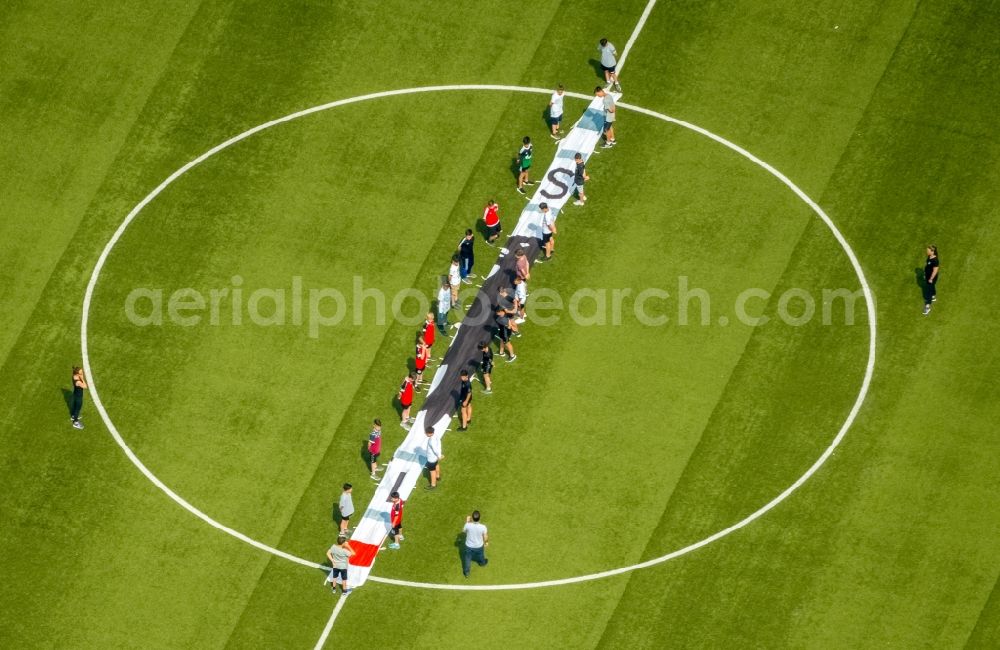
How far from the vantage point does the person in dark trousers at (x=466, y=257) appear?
53.0 m

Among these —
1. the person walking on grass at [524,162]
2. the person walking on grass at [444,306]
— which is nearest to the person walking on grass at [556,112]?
the person walking on grass at [524,162]

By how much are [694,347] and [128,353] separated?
1575cm

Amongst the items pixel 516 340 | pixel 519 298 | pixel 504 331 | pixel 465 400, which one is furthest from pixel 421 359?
pixel 519 298

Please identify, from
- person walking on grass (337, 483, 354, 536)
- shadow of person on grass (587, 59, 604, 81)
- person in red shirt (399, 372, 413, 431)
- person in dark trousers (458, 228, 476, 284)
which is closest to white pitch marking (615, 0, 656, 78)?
shadow of person on grass (587, 59, 604, 81)

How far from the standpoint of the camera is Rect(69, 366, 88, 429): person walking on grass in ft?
168

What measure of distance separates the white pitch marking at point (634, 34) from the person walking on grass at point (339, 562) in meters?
17.1

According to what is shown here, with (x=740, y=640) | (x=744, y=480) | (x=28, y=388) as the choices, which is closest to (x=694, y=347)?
(x=744, y=480)

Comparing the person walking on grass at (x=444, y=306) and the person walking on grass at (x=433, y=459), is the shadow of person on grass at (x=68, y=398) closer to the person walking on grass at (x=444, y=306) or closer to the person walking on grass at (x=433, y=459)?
the person walking on grass at (x=433, y=459)

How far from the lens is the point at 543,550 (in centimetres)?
4962

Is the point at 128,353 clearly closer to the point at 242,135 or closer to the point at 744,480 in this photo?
the point at 242,135

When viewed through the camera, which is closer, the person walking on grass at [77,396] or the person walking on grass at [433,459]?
the person walking on grass at [433,459]

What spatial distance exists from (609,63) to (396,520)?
52.0 feet

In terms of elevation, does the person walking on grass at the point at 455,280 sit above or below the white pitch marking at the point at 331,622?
above

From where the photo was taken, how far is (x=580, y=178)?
54.4m
